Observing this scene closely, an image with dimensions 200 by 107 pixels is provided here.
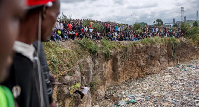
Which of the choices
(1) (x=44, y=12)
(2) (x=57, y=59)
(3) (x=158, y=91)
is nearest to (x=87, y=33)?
(2) (x=57, y=59)

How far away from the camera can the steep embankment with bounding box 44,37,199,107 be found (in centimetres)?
666

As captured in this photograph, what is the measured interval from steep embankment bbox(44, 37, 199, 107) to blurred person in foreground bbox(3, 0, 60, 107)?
186 inches

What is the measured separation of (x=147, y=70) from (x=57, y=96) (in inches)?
510

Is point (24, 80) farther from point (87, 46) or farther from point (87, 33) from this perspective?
point (87, 33)

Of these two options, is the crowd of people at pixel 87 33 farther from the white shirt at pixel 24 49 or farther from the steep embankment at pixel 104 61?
the white shirt at pixel 24 49

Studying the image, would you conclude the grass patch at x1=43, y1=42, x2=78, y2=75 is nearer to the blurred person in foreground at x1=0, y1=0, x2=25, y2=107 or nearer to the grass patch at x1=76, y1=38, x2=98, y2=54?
the grass patch at x1=76, y1=38, x2=98, y2=54

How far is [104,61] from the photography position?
12.3 m

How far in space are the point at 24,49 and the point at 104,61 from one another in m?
11.3

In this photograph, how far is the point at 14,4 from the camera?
631mm

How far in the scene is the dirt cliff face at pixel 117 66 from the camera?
6787mm

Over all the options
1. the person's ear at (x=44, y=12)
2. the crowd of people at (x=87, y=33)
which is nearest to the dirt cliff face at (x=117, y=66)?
the crowd of people at (x=87, y=33)

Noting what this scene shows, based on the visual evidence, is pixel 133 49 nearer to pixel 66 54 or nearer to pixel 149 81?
pixel 149 81

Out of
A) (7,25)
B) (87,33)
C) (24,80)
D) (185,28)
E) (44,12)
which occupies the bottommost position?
(24,80)

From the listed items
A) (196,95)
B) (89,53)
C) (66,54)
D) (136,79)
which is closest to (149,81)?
(136,79)
